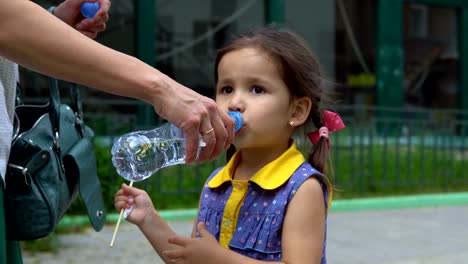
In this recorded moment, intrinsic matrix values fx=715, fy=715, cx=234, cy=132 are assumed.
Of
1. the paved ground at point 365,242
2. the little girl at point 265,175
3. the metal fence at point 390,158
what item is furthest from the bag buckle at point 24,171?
the metal fence at point 390,158

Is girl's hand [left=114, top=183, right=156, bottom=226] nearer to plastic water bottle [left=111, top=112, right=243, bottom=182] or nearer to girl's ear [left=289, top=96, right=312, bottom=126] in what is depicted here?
plastic water bottle [left=111, top=112, right=243, bottom=182]

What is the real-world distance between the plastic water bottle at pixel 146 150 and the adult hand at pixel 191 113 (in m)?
0.20

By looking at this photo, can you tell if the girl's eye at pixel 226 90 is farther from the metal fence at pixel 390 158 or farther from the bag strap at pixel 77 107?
the metal fence at pixel 390 158

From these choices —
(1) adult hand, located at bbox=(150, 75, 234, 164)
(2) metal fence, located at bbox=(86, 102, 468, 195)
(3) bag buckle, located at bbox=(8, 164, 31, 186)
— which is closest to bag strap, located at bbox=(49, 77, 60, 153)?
(3) bag buckle, located at bbox=(8, 164, 31, 186)

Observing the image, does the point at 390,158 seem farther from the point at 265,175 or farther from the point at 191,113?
the point at 191,113

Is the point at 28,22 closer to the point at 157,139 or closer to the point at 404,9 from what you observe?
the point at 157,139

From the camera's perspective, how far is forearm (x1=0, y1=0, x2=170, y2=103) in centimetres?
150

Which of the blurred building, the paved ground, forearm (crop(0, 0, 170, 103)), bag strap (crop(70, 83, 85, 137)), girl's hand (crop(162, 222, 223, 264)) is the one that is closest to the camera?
forearm (crop(0, 0, 170, 103))

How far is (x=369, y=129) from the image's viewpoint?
818 cm

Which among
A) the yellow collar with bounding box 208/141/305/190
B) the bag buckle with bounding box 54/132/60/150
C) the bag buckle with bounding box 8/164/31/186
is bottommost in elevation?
the yellow collar with bounding box 208/141/305/190

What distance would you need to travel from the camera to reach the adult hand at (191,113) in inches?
62.6

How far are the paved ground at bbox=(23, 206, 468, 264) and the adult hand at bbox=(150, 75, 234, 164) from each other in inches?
128

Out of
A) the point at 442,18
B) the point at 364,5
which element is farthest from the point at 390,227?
the point at 442,18

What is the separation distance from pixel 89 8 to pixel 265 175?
798 millimetres
